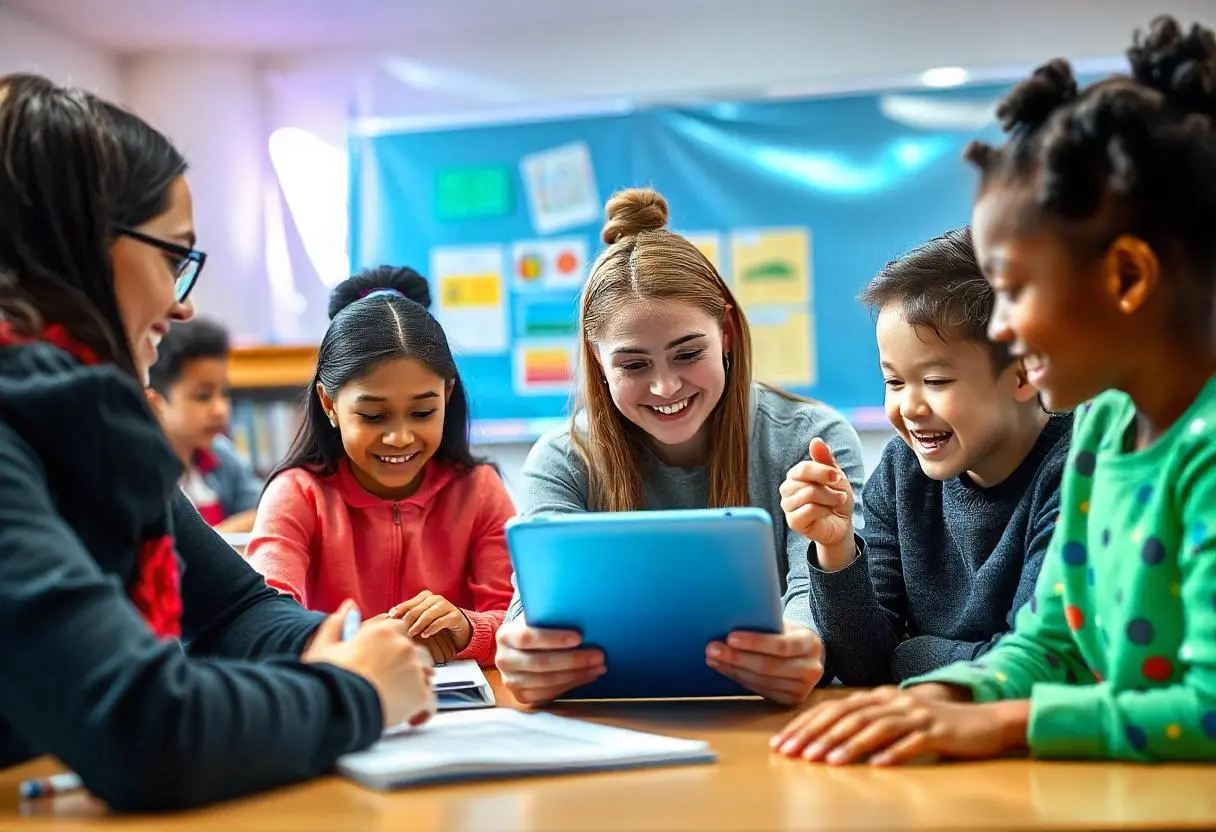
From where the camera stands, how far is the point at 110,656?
0.81 metres

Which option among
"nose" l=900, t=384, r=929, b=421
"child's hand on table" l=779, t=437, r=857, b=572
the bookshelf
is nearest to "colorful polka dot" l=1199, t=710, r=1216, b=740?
"child's hand on table" l=779, t=437, r=857, b=572

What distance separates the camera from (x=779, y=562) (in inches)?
65.7

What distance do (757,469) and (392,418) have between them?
541mm

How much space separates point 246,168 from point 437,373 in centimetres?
339

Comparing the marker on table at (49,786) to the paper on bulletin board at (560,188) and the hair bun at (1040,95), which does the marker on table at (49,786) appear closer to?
the hair bun at (1040,95)

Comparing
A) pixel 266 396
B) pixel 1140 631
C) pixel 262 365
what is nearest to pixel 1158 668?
pixel 1140 631

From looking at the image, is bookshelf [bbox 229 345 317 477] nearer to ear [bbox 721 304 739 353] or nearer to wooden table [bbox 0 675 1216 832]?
ear [bbox 721 304 739 353]

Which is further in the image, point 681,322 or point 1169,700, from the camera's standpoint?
point 681,322

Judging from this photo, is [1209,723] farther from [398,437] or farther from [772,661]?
[398,437]

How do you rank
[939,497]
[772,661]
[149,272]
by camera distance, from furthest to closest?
1. [939,497]
2. [772,661]
3. [149,272]

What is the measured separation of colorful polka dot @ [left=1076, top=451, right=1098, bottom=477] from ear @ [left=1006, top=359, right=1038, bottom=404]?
0.34 meters

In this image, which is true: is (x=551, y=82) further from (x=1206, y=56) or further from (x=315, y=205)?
(x=1206, y=56)

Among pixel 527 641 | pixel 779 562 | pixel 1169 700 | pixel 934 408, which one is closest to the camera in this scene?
pixel 1169 700

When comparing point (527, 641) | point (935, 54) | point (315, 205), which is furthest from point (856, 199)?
point (527, 641)
